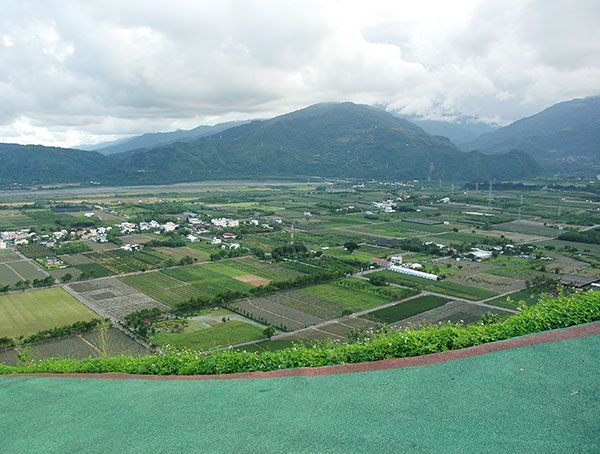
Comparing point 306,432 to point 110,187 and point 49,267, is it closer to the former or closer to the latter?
point 49,267

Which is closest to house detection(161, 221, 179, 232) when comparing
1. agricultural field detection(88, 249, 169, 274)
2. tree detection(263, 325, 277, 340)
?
agricultural field detection(88, 249, 169, 274)

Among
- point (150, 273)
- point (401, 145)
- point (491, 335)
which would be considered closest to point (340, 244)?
point (150, 273)

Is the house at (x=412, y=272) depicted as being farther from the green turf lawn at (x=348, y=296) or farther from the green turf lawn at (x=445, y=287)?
the green turf lawn at (x=348, y=296)

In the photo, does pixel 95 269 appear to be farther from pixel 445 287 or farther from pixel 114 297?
pixel 445 287

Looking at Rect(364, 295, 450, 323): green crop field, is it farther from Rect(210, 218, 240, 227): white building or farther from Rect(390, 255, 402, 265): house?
Rect(210, 218, 240, 227): white building

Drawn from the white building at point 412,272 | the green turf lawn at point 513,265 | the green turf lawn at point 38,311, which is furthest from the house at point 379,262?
the green turf lawn at point 38,311

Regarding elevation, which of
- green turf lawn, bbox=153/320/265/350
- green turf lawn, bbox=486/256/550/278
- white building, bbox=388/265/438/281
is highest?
green turf lawn, bbox=153/320/265/350
